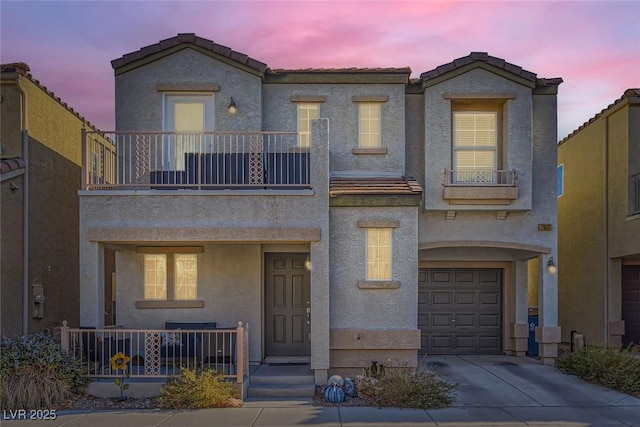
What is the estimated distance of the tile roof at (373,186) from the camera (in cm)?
1062

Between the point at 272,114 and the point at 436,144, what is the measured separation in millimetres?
3798

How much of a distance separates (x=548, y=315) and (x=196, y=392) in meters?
8.18

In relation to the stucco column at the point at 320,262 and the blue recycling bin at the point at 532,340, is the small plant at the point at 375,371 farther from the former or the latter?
the blue recycling bin at the point at 532,340

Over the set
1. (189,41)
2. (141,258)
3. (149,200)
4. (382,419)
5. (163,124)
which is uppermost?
(189,41)

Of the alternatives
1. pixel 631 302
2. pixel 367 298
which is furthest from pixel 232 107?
pixel 631 302

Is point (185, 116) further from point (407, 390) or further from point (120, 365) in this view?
point (407, 390)

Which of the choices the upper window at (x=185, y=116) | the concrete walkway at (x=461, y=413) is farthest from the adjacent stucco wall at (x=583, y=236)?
the upper window at (x=185, y=116)

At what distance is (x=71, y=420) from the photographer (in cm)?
846

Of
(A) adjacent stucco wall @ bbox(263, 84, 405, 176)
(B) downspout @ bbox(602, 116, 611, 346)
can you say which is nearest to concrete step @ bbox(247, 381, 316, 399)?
(A) adjacent stucco wall @ bbox(263, 84, 405, 176)

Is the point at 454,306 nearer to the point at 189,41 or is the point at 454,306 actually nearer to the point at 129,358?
the point at 129,358

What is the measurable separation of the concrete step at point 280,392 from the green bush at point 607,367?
223 inches

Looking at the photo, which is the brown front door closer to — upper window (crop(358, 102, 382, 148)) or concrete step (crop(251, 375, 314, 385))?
concrete step (crop(251, 375, 314, 385))

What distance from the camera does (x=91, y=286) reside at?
10047 mm

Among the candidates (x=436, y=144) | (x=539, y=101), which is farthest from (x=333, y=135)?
(x=539, y=101)
